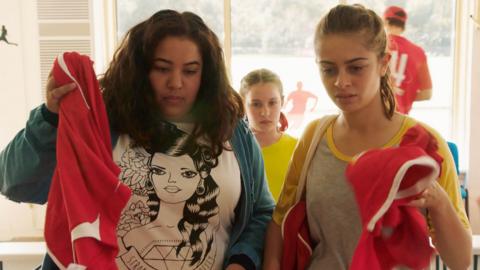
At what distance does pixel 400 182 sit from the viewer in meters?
0.95

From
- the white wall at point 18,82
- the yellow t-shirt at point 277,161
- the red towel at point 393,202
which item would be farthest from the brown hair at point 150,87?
the white wall at point 18,82

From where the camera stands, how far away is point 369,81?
116 cm

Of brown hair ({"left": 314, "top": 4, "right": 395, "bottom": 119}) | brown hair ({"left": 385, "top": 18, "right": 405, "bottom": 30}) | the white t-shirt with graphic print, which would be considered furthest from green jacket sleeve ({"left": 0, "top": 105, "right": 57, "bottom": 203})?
brown hair ({"left": 385, "top": 18, "right": 405, "bottom": 30})

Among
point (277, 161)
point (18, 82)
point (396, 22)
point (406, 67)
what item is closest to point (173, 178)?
point (277, 161)

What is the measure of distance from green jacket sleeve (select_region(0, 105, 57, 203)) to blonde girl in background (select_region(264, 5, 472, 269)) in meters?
A: 0.65

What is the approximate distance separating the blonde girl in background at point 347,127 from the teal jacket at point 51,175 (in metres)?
0.17

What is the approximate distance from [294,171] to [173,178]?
0.32 m

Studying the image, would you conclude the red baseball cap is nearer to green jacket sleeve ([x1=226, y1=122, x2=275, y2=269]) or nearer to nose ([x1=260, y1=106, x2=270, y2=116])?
nose ([x1=260, y1=106, x2=270, y2=116])

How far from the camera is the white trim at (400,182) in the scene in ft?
3.05

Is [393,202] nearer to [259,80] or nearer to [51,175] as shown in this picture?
[51,175]

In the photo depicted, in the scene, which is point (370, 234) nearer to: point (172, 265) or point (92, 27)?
point (172, 265)

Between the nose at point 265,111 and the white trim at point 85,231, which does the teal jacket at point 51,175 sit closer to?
the white trim at point 85,231

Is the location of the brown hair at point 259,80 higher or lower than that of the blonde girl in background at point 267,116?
higher

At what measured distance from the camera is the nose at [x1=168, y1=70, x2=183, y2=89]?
123 cm
